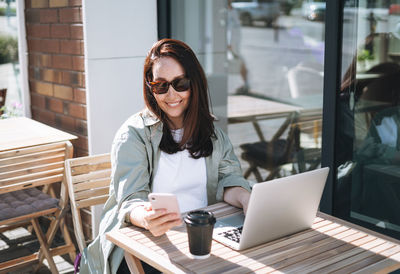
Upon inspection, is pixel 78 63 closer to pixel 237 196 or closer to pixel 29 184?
pixel 29 184

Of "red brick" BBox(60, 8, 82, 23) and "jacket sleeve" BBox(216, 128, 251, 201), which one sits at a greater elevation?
"red brick" BBox(60, 8, 82, 23)

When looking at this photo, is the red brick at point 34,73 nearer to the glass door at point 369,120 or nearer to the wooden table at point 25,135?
the wooden table at point 25,135

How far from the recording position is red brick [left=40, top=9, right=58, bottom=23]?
3715 millimetres

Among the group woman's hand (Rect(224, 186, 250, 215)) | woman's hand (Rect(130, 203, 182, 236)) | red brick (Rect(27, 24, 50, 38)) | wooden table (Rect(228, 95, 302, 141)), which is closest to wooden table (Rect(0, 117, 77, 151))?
red brick (Rect(27, 24, 50, 38))

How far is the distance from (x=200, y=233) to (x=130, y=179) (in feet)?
2.02

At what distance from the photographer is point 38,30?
13.0 feet

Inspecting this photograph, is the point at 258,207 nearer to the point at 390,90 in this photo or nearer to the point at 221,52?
the point at 390,90

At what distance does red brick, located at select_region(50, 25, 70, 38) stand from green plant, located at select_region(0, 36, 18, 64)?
67 centimetres

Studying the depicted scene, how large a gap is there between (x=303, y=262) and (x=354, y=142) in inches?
46.7

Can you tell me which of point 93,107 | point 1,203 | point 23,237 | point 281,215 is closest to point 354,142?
point 281,215

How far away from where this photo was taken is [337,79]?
108 inches

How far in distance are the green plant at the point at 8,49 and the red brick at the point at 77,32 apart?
976mm

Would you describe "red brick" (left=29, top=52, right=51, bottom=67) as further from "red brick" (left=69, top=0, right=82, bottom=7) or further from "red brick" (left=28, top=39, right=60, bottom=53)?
"red brick" (left=69, top=0, right=82, bottom=7)

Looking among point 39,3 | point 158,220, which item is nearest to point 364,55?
point 158,220
